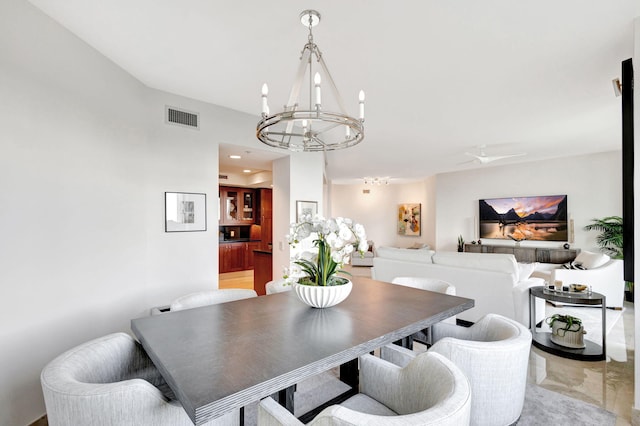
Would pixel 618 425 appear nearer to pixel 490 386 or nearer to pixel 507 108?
pixel 490 386

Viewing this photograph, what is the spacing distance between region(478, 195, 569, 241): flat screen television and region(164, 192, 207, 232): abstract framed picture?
6734mm

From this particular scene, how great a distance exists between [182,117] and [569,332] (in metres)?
4.66

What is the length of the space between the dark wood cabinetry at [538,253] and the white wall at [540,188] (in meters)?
0.23

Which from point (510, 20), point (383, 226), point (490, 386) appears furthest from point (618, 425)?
point (383, 226)

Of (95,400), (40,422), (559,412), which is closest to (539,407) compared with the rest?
(559,412)

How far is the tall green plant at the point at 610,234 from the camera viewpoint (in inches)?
217

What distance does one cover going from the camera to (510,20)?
2.03m

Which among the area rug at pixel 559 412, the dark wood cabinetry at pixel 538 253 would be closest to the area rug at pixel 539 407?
the area rug at pixel 559 412

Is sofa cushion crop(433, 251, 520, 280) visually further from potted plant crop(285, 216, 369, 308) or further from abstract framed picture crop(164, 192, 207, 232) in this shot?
abstract framed picture crop(164, 192, 207, 232)

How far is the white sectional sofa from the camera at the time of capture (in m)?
3.48

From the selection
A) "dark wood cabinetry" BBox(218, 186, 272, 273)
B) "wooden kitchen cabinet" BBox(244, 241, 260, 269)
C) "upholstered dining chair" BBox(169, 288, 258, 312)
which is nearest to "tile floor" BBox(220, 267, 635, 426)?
"upholstered dining chair" BBox(169, 288, 258, 312)

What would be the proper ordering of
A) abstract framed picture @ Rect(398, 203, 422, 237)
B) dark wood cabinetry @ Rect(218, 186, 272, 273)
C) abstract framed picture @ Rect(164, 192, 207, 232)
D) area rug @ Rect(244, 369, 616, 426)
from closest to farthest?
area rug @ Rect(244, 369, 616, 426) < abstract framed picture @ Rect(164, 192, 207, 232) < dark wood cabinetry @ Rect(218, 186, 272, 273) < abstract framed picture @ Rect(398, 203, 422, 237)

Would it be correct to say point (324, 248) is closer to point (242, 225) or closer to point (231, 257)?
point (231, 257)

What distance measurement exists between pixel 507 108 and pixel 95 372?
4.44 m
